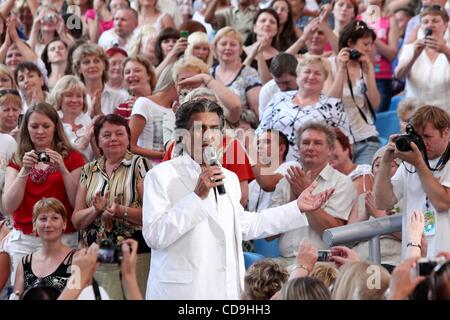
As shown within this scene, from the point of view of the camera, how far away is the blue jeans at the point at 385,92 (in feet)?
35.4

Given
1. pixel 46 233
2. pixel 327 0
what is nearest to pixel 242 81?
pixel 327 0

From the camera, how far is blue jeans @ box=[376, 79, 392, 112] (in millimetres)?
10789

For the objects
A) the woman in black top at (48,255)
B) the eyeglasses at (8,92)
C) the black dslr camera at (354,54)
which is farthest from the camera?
the black dslr camera at (354,54)

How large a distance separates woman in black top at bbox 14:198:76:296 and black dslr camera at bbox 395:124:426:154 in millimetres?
2028

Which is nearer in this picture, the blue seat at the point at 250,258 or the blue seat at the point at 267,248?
the blue seat at the point at 250,258

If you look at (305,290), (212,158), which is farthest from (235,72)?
(305,290)

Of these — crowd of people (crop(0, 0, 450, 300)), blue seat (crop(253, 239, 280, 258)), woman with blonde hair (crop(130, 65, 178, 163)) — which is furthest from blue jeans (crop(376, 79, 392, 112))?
blue seat (crop(253, 239, 280, 258))

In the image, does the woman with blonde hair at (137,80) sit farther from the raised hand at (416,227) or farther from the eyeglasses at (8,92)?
the raised hand at (416,227)

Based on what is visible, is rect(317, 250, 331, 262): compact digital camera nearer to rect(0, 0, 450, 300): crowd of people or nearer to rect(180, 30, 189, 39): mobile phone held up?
rect(0, 0, 450, 300): crowd of people

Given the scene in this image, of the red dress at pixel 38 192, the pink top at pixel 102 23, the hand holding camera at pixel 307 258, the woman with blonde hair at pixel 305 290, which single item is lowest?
the woman with blonde hair at pixel 305 290

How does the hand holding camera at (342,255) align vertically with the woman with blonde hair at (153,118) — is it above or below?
below

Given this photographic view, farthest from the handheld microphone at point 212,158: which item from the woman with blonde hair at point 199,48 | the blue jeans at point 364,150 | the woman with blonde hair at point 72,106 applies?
the woman with blonde hair at point 199,48

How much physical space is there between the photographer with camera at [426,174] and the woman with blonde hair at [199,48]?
3060 millimetres

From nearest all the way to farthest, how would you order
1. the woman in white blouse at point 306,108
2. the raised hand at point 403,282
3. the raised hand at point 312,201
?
1. the raised hand at point 403,282
2. the raised hand at point 312,201
3. the woman in white blouse at point 306,108
